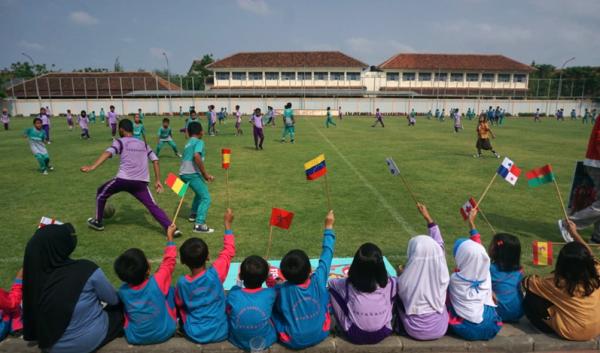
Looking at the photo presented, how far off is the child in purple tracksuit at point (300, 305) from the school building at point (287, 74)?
59.3m

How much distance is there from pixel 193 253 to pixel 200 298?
381 mm

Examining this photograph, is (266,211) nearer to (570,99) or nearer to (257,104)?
(257,104)

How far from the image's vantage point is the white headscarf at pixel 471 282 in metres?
3.28

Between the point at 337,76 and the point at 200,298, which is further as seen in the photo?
the point at 337,76

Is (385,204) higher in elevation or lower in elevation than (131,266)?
lower

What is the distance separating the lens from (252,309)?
125 inches

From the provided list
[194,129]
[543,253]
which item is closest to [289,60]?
[194,129]

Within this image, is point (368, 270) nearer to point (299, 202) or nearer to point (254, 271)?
point (254, 271)

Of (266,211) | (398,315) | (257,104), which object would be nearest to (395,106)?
(257,104)

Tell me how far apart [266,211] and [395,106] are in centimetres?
4874

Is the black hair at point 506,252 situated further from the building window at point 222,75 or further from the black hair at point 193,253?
the building window at point 222,75

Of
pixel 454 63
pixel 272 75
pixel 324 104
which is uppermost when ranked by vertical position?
pixel 454 63

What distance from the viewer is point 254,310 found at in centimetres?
319

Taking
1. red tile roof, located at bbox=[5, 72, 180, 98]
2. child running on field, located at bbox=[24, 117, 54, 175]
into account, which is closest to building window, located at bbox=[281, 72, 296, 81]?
red tile roof, located at bbox=[5, 72, 180, 98]
